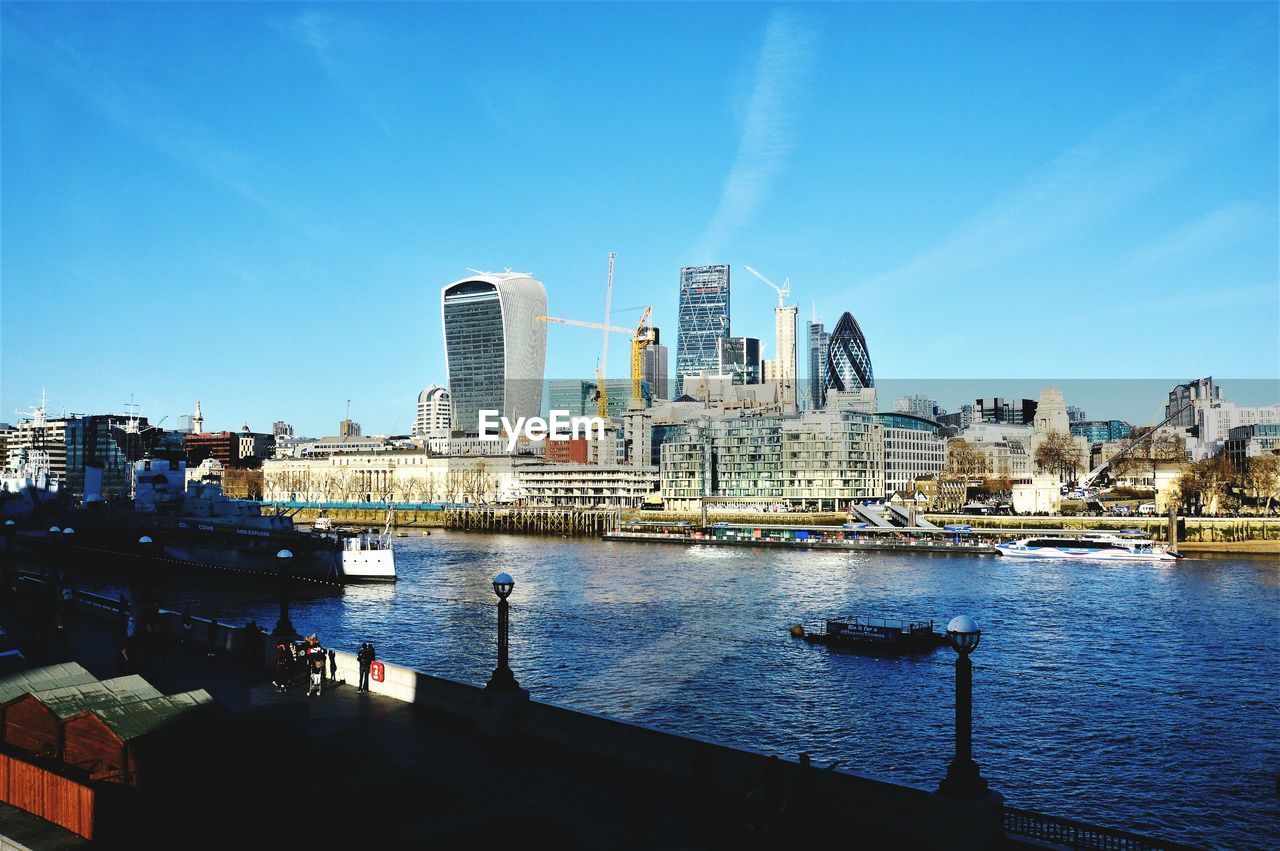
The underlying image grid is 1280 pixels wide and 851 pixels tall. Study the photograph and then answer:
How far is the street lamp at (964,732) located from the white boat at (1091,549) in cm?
10125

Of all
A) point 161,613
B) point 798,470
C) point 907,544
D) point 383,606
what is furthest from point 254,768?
point 798,470

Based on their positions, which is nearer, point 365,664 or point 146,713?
point 146,713

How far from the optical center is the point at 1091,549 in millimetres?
111125

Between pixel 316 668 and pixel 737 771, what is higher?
pixel 316 668

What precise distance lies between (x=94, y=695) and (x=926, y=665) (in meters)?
40.4

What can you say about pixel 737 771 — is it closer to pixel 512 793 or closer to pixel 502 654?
pixel 512 793

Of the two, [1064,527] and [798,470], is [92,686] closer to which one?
[1064,527]

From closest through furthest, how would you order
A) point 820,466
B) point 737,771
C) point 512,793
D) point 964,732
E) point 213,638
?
point 964,732, point 737,771, point 512,793, point 213,638, point 820,466

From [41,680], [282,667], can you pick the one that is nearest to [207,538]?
[282,667]

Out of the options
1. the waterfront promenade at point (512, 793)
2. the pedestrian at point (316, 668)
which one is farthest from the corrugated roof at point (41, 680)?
the pedestrian at point (316, 668)

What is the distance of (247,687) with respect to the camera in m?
26.2

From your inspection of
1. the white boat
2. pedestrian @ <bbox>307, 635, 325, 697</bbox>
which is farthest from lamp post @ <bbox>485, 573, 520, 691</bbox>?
the white boat

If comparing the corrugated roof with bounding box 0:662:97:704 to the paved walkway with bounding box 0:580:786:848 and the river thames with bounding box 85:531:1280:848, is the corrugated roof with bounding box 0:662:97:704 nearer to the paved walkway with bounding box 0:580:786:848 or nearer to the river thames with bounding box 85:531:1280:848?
the paved walkway with bounding box 0:580:786:848

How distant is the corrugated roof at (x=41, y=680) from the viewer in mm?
18000
